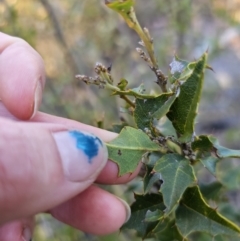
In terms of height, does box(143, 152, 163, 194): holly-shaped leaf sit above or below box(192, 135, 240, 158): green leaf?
below

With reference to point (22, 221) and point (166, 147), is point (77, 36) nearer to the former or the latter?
point (22, 221)

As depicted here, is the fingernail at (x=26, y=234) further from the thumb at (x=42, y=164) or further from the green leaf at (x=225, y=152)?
the green leaf at (x=225, y=152)

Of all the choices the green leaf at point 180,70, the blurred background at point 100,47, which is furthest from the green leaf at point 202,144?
the blurred background at point 100,47

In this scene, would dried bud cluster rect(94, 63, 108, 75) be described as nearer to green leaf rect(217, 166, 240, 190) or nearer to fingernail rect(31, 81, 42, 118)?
fingernail rect(31, 81, 42, 118)

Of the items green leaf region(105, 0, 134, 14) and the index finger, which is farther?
the index finger

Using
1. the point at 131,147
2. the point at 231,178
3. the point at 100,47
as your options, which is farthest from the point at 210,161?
the point at 100,47

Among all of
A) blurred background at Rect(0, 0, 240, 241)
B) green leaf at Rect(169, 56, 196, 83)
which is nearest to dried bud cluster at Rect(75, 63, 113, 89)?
green leaf at Rect(169, 56, 196, 83)
